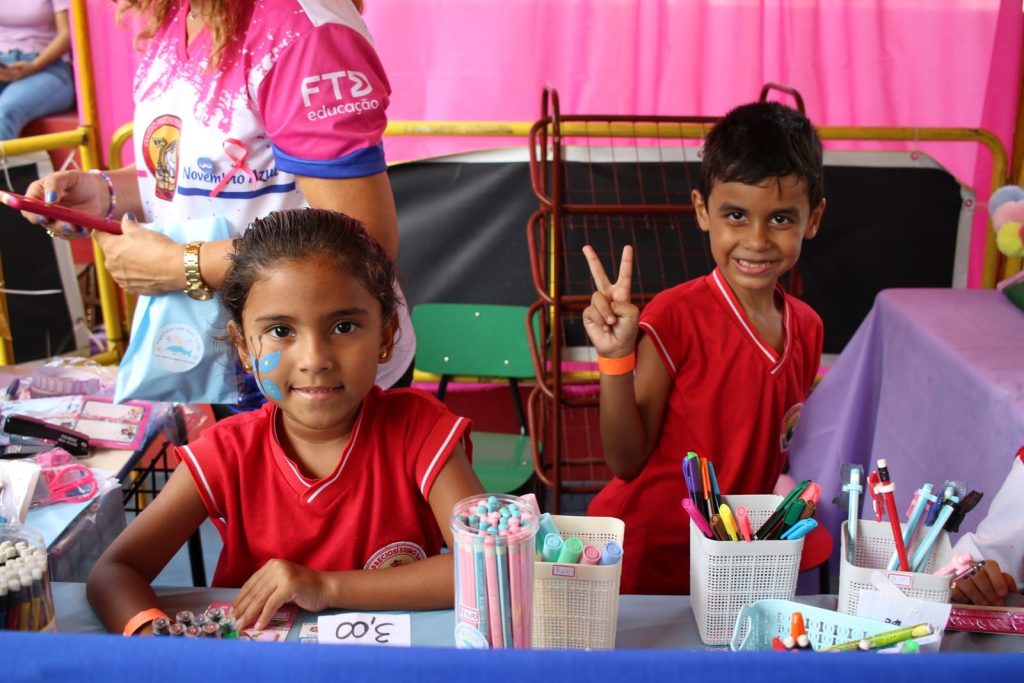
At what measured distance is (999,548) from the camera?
1339mm

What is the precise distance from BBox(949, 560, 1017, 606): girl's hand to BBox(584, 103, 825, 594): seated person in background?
0.56 metres

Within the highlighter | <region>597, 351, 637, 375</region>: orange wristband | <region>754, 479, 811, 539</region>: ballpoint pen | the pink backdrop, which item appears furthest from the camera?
the pink backdrop

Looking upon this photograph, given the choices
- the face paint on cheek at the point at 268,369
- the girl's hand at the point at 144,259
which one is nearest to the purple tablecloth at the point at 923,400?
the face paint on cheek at the point at 268,369

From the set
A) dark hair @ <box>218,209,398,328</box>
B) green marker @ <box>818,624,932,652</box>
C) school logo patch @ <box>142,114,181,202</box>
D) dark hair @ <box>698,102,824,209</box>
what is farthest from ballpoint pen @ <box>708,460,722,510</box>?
school logo patch @ <box>142,114,181,202</box>

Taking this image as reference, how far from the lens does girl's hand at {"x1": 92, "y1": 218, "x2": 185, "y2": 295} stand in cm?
151

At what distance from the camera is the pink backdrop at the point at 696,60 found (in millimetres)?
3158

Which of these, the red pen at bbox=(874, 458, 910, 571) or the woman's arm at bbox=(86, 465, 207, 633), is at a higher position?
the red pen at bbox=(874, 458, 910, 571)

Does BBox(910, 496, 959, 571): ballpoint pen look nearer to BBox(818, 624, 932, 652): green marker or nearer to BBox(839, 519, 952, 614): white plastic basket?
BBox(839, 519, 952, 614): white plastic basket

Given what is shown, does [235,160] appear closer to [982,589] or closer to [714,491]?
[714,491]

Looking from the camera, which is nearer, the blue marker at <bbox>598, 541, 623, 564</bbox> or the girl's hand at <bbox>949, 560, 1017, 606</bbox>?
the blue marker at <bbox>598, 541, 623, 564</bbox>

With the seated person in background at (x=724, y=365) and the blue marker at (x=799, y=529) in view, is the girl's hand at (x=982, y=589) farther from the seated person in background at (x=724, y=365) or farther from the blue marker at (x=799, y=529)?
the seated person in background at (x=724, y=365)

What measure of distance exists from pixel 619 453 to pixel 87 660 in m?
1.01

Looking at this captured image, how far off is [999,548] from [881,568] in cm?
36

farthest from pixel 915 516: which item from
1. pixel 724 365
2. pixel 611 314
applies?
pixel 724 365
